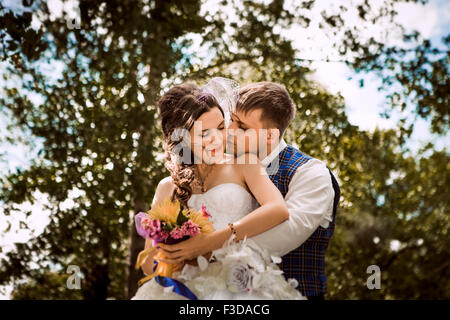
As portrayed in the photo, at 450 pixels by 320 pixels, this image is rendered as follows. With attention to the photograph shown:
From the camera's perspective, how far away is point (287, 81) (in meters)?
7.64

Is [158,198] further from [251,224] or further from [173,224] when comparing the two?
[251,224]

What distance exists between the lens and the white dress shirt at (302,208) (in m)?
2.78

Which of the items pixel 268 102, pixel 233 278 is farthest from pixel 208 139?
pixel 233 278

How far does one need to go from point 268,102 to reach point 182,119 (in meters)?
0.58

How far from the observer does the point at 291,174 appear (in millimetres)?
3221

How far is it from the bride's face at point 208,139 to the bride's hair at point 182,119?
0.15 ft

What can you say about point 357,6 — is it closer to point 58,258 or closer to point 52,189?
point 52,189

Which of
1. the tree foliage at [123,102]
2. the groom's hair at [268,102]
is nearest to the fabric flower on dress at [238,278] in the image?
the groom's hair at [268,102]

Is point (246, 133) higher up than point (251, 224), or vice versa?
point (246, 133)

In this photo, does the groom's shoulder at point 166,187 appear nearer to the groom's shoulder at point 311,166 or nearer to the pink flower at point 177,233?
the pink flower at point 177,233

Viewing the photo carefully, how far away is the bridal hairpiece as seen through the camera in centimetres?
318
